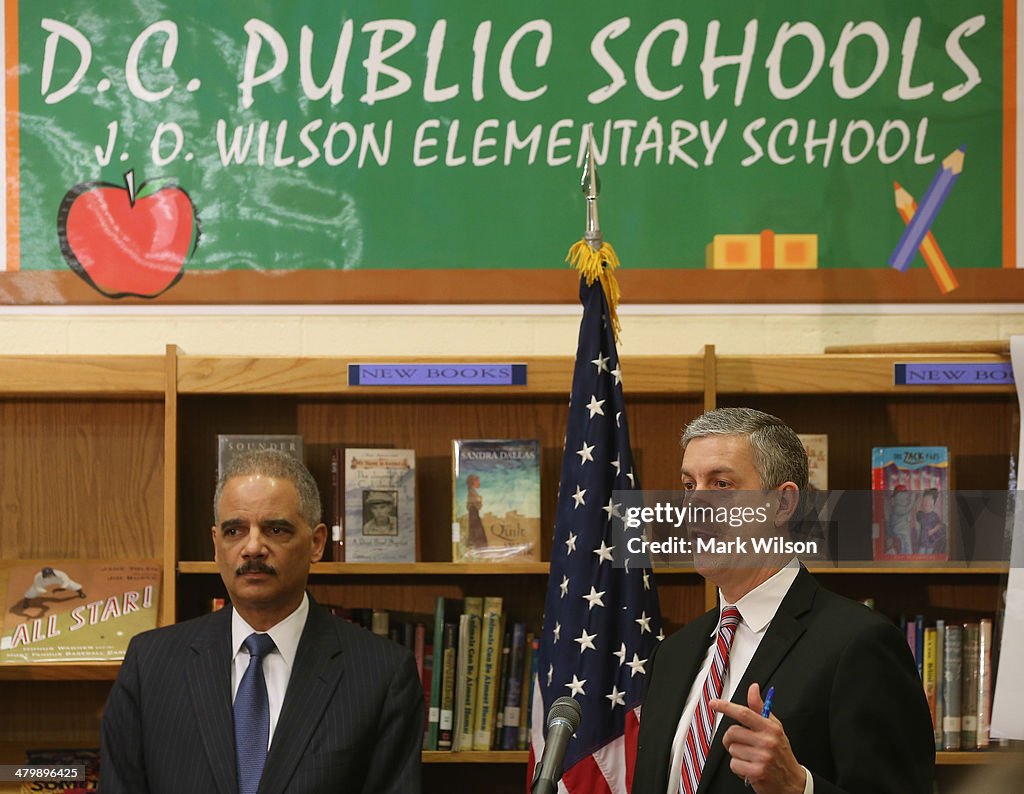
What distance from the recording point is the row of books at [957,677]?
3.25 metres

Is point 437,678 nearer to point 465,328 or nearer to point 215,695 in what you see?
point 215,695

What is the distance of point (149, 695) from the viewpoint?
255 cm

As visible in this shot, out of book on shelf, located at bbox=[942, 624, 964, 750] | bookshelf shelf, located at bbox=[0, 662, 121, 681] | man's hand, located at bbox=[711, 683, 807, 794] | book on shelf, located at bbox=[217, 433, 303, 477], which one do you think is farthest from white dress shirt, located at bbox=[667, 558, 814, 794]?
bookshelf shelf, located at bbox=[0, 662, 121, 681]

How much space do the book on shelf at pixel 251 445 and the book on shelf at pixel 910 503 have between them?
5.55 ft

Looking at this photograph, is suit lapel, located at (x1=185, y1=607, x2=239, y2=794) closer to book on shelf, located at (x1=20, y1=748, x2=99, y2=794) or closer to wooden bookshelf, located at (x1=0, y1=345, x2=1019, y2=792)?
wooden bookshelf, located at (x1=0, y1=345, x2=1019, y2=792)

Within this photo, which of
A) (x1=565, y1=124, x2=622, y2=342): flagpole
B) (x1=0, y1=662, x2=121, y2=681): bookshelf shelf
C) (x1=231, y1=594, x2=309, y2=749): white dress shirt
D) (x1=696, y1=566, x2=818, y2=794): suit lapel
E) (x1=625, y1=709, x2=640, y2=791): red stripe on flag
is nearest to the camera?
(x1=696, y1=566, x2=818, y2=794): suit lapel

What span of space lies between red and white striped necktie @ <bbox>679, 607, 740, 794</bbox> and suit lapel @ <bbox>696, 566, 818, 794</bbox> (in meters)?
0.04

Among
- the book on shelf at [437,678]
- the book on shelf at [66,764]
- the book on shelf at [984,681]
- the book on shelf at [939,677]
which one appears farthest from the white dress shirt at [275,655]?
the book on shelf at [984,681]

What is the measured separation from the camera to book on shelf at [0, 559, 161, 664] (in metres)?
3.29

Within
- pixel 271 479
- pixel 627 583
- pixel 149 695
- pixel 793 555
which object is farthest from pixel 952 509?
pixel 149 695

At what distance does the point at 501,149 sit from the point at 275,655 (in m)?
1.85

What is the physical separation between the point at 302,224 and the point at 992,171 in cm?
222

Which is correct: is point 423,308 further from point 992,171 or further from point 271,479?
point 992,171

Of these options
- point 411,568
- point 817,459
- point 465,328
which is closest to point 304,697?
point 411,568
